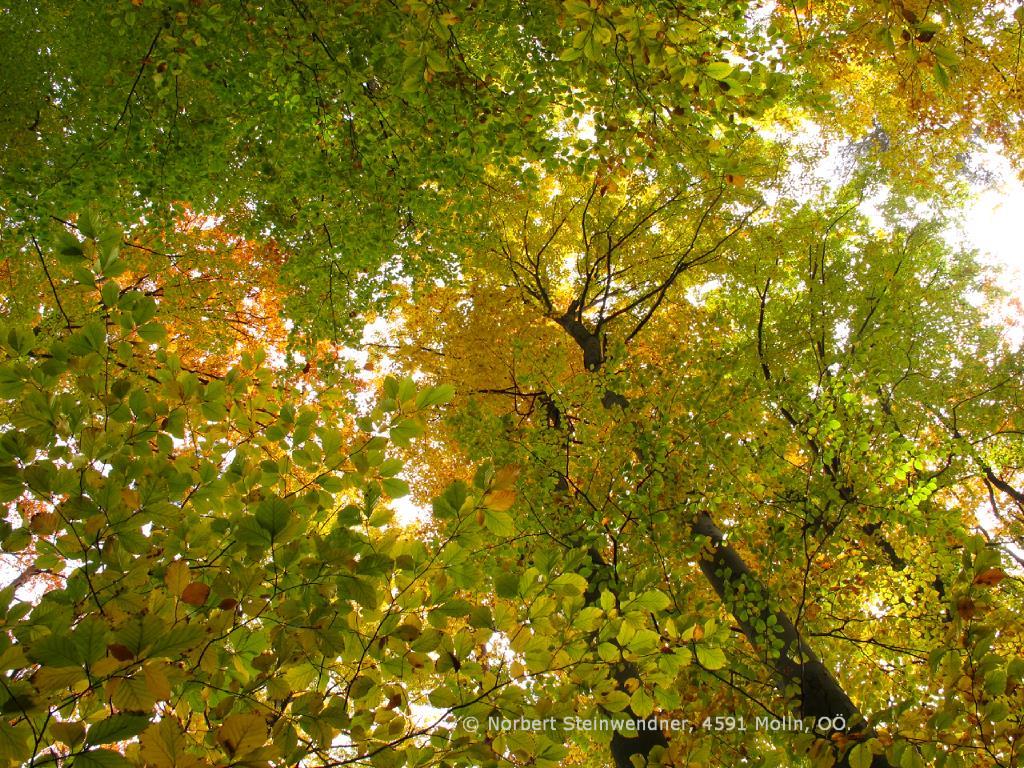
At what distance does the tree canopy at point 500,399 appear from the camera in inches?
60.9

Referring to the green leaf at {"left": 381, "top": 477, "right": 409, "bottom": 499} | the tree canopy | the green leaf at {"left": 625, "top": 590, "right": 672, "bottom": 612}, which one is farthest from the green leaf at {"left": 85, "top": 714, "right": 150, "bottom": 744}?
the green leaf at {"left": 625, "top": 590, "right": 672, "bottom": 612}

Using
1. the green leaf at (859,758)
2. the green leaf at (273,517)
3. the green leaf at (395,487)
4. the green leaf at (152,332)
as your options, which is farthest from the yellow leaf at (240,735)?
the green leaf at (859,758)

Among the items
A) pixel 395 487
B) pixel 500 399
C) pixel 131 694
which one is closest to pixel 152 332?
pixel 395 487

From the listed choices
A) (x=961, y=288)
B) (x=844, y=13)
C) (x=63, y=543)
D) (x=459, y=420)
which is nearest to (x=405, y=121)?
(x=459, y=420)

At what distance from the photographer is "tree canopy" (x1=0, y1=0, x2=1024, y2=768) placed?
5.08 feet

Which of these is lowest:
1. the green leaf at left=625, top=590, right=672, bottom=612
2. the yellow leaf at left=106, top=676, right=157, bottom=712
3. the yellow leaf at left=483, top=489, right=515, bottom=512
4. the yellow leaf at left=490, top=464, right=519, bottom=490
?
the yellow leaf at left=106, top=676, right=157, bottom=712

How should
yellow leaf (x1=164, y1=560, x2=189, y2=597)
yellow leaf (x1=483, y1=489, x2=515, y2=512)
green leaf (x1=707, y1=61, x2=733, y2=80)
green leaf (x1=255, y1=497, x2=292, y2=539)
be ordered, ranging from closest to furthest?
yellow leaf (x1=164, y1=560, x2=189, y2=597) < green leaf (x1=255, y1=497, x2=292, y2=539) < yellow leaf (x1=483, y1=489, x2=515, y2=512) < green leaf (x1=707, y1=61, x2=733, y2=80)

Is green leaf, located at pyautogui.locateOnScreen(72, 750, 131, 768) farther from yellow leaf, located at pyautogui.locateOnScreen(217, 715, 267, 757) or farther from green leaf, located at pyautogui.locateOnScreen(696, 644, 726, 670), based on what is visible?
green leaf, located at pyautogui.locateOnScreen(696, 644, 726, 670)

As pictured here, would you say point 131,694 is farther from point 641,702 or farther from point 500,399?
point 500,399

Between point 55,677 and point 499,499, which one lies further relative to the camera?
point 499,499

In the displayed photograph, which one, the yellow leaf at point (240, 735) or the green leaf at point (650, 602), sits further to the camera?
the green leaf at point (650, 602)

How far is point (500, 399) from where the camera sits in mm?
7523

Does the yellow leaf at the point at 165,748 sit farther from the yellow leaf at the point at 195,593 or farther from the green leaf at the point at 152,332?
the green leaf at the point at 152,332

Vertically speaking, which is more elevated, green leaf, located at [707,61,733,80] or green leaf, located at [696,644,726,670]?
green leaf, located at [707,61,733,80]
